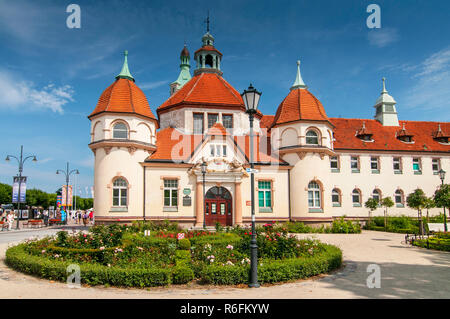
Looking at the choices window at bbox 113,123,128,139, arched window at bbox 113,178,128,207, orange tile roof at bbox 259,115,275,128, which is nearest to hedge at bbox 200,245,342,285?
arched window at bbox 113,178,128,207

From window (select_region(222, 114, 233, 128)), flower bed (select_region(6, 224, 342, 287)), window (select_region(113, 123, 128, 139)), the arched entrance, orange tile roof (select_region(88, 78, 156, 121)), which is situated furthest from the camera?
window (select_region(222, 114, 233, 128))

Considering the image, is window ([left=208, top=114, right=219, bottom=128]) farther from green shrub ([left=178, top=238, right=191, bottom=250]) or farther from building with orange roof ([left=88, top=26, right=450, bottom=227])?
green shrub ([left=178, top=238, right=191, bottom=250])

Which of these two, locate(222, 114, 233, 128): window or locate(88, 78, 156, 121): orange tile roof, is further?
locate(222, 114, 233, 128): window

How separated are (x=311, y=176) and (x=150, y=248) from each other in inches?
740

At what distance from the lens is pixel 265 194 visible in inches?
1127

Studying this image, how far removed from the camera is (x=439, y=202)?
2170cm

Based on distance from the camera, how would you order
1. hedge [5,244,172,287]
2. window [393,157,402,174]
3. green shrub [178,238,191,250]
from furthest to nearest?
window [393,157,402,174]
green shrub [178,238,191,250]
hedge [5,244,172,287]

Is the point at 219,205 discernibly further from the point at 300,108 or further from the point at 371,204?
the point at 371,204

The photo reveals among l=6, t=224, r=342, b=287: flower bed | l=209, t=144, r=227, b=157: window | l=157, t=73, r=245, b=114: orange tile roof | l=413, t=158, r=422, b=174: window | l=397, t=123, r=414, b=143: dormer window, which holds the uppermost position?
l=157, t=73, r=245, b=114: orange tile roof

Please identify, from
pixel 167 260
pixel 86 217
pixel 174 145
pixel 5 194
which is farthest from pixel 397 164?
pixel 5 194

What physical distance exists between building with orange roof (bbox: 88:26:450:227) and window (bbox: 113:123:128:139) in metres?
0.08

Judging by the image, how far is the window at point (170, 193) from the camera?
2675 centimetres

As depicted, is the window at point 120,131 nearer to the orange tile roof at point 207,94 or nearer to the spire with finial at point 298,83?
the orange tile roof at point 207,94

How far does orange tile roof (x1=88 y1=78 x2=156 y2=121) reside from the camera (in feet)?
87.7
